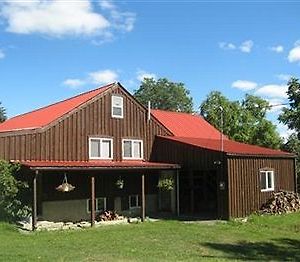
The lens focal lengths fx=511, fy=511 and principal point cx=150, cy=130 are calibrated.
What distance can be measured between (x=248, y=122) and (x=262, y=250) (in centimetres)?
3979

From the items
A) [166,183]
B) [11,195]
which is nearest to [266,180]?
[166,183]

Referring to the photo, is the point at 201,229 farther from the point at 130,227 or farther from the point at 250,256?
the point at 250,256

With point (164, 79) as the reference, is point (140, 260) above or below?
below

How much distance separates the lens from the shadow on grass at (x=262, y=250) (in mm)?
17766

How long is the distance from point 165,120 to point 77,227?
46.1 ft

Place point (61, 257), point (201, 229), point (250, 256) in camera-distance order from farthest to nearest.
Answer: point (201, 229)
point (250, 256)
point (61, 257)

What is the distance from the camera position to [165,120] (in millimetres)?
35906

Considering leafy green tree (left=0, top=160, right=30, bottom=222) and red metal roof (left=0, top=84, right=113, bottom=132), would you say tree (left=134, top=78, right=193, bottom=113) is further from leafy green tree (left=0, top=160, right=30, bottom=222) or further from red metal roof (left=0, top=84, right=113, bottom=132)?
leafy green tree (left=0, top=160, right=30, bottom=222)

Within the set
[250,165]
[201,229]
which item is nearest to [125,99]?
[250,165]

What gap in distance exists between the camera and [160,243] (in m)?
18.9

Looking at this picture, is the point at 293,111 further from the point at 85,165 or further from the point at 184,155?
the point at 85,165

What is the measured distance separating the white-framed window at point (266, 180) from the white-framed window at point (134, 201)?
23.3ft

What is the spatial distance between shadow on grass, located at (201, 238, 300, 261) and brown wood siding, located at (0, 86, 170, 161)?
10.2m

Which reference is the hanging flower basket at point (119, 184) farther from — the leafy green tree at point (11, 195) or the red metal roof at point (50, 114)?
the leafy green tree at point (11, 195)
